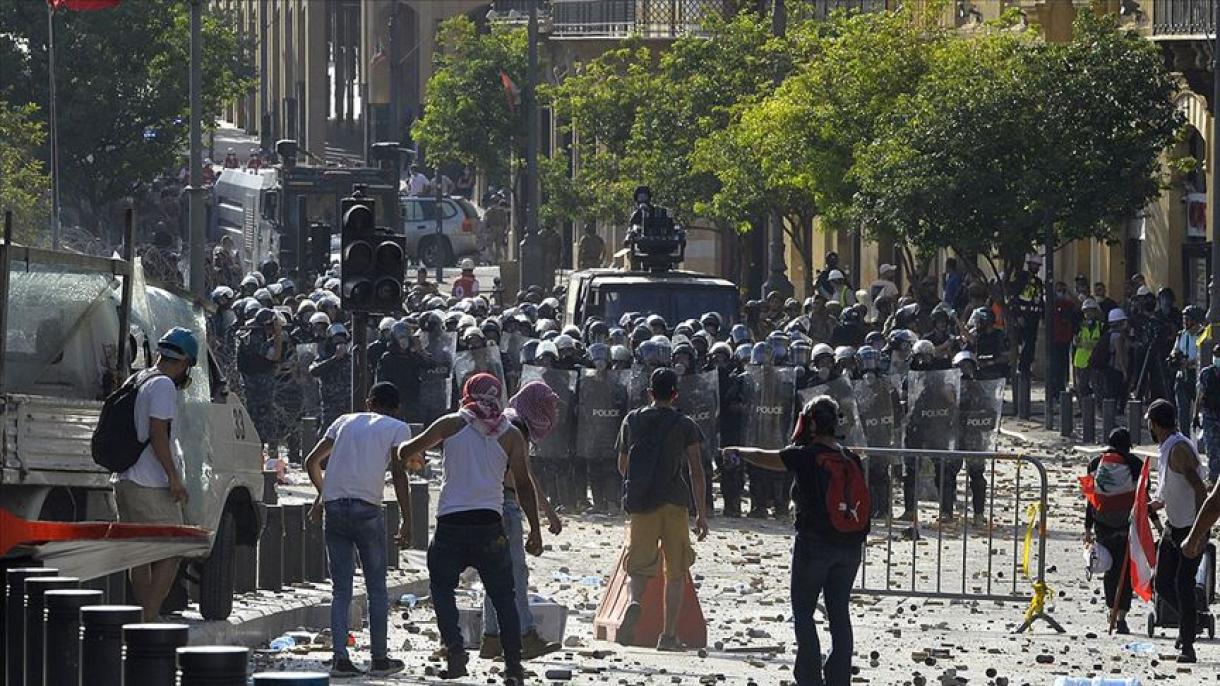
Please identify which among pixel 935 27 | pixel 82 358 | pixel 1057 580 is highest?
pixel 935 27

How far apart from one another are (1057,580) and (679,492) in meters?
5.09

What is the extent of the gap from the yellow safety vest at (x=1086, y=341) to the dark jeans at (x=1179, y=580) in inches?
660

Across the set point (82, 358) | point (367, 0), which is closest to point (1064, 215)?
point (82, 358)

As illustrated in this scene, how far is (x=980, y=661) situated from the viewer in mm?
16266

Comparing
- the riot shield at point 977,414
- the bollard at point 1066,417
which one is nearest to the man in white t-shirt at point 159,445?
the riot shield at point 977,414

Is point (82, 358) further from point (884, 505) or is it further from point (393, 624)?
point (884, 505)

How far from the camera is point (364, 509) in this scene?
1490cm

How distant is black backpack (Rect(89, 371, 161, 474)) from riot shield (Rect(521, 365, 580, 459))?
35.1 feet

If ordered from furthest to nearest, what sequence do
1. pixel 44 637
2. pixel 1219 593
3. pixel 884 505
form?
pixel 884 505 → pixel 1219 593 → pixel 44 637

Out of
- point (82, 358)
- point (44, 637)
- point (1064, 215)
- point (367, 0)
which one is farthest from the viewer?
point (367, 0)

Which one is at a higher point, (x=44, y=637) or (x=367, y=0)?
(x=367, y=0)

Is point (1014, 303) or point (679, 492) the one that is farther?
point (1014, 303)

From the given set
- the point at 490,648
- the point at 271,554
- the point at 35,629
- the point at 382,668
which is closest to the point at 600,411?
the point at 271,554

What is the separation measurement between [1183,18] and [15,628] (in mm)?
31489
